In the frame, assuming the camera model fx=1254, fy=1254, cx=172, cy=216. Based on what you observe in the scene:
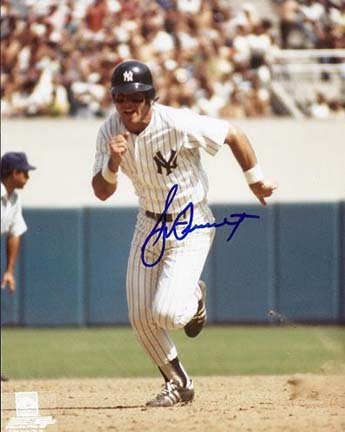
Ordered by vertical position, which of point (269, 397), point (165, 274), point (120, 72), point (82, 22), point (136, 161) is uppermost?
point (82, 22)

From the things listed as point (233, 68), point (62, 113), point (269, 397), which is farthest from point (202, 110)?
point (269, 397)

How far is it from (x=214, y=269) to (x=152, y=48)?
239cm

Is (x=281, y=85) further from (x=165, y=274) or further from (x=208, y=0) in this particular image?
(x=165, y=274)

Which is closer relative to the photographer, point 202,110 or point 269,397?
point 269,397

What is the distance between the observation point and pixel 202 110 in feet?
41.4

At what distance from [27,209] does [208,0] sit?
2.94 meters

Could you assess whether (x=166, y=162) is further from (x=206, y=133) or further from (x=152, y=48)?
(x=152, y=48)

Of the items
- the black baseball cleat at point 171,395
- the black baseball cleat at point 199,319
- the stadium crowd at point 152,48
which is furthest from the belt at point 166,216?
the stadium crowd at point 152,48

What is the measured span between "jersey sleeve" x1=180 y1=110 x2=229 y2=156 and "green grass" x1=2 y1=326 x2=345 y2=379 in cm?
202

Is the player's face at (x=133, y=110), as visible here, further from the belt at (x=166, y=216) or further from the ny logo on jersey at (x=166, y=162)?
the belt at (x=166, y=216)

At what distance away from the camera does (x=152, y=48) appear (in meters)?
12.8

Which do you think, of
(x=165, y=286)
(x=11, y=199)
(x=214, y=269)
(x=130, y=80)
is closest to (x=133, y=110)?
(x=130, y=80)

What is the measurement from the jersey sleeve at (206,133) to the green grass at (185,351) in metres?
2.02

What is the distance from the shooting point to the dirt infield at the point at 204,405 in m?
5.44
